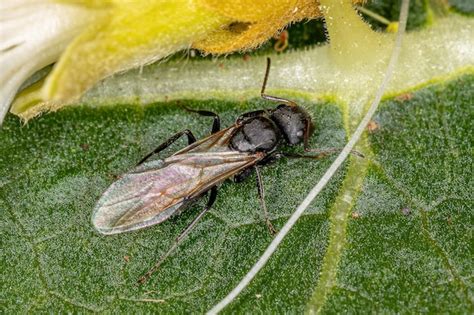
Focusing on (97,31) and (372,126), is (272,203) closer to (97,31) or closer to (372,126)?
(372,126)

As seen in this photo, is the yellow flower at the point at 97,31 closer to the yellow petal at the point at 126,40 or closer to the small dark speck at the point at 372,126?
the yellow petal at the point at 126,40

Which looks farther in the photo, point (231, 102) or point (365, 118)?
point (231, 102)

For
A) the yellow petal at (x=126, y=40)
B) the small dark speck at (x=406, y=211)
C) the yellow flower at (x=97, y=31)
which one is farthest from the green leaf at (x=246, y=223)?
the yellow petal at (x=126, y=40)

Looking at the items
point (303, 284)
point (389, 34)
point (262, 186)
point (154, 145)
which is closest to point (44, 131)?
point (154, 145)

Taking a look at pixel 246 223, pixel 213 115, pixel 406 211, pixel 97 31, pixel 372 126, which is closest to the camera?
pixel 97 31

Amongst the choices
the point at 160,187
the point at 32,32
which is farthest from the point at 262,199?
the point at 32,32

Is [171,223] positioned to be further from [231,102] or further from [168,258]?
[231,102]

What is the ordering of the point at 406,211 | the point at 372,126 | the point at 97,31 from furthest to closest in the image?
the point at 372,126 < the point at 406,211 < the point at 97,31
